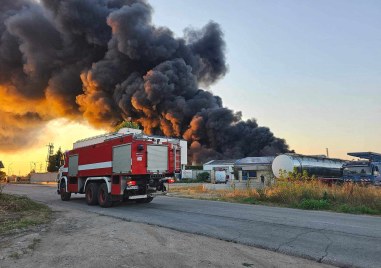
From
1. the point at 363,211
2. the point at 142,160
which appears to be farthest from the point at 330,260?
the point at 142,160

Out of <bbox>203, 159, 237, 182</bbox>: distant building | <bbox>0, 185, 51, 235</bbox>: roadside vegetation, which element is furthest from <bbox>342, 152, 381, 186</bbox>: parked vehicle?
<bbox>203, 159, 237, 182</bbox>: distant building

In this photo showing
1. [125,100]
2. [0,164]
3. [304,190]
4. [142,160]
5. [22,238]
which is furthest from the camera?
[0,164]

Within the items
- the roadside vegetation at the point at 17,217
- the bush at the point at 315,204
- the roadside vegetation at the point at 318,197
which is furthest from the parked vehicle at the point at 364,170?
the roadside vegetation at the point at 17,217

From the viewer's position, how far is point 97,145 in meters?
16.4

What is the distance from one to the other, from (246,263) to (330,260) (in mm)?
1546

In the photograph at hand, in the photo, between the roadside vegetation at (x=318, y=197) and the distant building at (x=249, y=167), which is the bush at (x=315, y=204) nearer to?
the roadside vegetation at (x=318, y=197)

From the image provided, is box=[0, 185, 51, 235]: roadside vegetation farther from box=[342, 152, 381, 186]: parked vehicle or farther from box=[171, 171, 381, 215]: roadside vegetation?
box=[342, 152, 381, 186]: parked vehicle

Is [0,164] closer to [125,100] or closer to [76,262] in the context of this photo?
[125,100]

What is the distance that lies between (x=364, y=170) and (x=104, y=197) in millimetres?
17196

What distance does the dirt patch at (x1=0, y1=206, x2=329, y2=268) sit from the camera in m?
5.67

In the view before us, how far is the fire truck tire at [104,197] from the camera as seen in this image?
14.8 m

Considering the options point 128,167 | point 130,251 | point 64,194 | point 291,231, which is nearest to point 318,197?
point 291,231

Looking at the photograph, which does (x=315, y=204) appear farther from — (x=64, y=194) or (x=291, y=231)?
(x=64, y=194)

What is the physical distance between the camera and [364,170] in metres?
23.0
